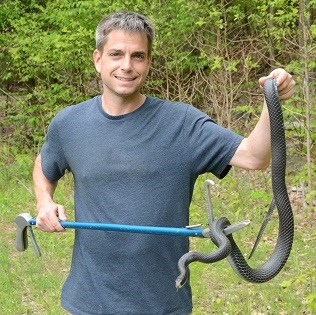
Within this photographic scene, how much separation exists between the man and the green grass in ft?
4.68

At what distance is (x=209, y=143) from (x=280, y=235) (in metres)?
0.44

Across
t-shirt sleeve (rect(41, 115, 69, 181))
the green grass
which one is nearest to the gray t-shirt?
t-shirt sleeve (rect(41, 115, 69, 181))

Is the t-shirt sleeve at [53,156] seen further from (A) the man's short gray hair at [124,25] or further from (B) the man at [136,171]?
(A) the man's short gray hair at [124,25]

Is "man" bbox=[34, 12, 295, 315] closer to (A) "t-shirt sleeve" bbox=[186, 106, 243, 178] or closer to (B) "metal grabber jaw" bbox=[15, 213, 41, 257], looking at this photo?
(A) "t-shirt sleeve" bbox=[186, 106, 243, 178]

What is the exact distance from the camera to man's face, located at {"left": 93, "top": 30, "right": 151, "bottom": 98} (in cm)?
272

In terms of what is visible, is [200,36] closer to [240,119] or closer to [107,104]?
[240,119]

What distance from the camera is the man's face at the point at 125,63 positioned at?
107 inches

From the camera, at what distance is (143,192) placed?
106 inches

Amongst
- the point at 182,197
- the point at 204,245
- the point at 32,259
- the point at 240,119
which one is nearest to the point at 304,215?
the point at 204,245

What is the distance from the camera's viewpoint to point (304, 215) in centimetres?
770

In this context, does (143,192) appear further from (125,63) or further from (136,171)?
(125,63)

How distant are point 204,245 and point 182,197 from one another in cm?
397

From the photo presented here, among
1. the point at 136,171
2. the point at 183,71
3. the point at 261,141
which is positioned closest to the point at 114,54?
the point at 136,171

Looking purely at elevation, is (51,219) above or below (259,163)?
below
